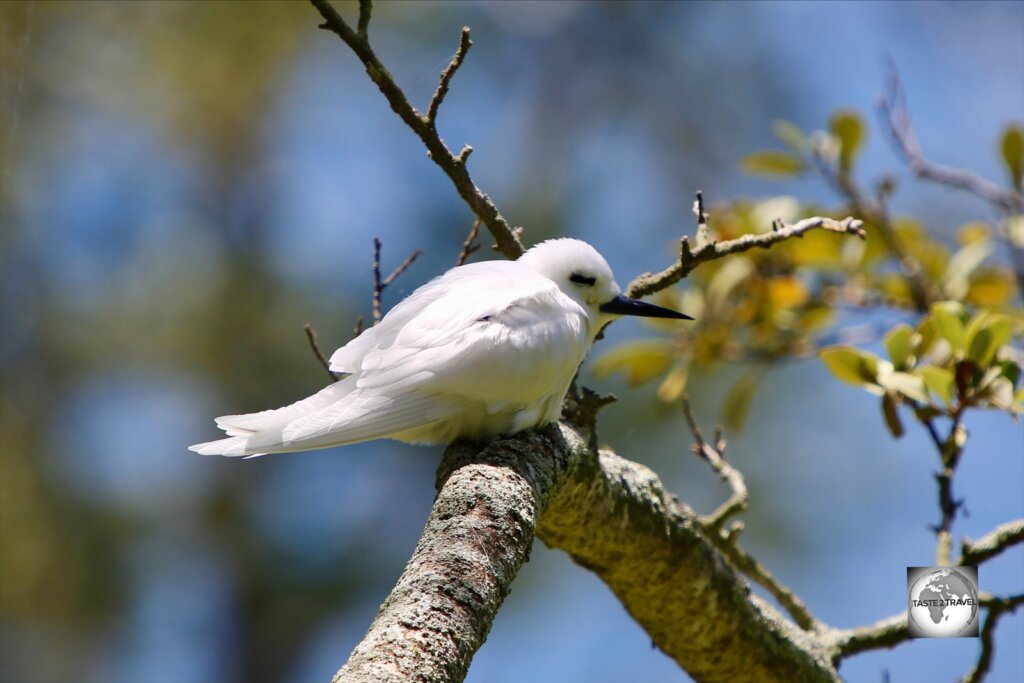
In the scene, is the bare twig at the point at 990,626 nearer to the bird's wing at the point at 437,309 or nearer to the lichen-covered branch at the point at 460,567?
the lichen-covered branch at the point at 460,567

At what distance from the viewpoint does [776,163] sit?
11.2ft

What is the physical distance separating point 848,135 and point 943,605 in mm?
1645

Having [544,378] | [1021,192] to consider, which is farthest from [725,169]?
[544,378]

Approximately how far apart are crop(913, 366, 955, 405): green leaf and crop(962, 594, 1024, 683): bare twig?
1.63ft

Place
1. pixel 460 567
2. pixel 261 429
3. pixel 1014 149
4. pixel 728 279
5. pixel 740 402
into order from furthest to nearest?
pixel 740 402 < pixel 728 279 < pixel 1014 149 < pixel 261 429 < pixel 460 567

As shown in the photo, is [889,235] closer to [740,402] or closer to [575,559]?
[740,402]

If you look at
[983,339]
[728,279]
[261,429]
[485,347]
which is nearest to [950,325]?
[983,339]

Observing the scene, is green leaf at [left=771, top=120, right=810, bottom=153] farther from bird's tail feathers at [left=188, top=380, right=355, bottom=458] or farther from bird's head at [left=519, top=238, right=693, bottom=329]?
bird's tail feathers at [left=188, top=380, right=355, bottom=458]

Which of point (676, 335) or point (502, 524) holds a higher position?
point (676, 335)

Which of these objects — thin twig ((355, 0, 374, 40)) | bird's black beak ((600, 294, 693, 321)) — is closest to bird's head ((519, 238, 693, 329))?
bird's black beak ((600, 294, 693, 321))

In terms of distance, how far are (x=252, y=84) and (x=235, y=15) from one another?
2.15ft

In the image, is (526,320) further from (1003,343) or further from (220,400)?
(220,400)

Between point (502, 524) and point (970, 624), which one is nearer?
point (502, 524)

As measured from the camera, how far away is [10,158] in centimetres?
612
